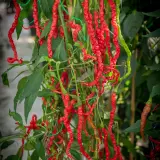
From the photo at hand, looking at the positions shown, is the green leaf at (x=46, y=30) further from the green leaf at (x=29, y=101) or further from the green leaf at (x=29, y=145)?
the green leaf at (x=29, y=145)

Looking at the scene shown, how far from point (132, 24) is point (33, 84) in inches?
15.4

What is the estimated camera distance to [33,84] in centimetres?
63

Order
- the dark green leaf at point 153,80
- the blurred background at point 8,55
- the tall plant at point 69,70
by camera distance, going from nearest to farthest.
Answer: the tall plant at point 69,70, the blurred background at point 8,55, the dark green leaf at point 153,80

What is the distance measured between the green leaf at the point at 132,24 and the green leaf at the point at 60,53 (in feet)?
0.96

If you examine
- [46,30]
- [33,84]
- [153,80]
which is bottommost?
[153,80]

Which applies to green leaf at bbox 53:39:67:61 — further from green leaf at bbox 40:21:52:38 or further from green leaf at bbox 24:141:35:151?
green leaf at bbox 24:141:35:151

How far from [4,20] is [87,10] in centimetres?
27

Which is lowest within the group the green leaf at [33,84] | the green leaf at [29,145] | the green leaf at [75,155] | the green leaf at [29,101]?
the green leaf at [75,155]

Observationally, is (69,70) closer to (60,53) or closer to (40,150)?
(60,53)

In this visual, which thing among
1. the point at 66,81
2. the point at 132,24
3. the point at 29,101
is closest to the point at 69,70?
the point at 66,81

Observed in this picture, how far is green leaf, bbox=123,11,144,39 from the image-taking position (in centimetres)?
86

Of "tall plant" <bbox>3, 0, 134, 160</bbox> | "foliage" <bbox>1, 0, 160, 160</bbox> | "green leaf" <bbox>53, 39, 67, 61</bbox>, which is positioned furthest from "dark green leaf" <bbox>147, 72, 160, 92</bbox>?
"green leaf" <bbox>53, 39, 67, 61</bbox>

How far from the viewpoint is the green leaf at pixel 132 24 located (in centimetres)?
86

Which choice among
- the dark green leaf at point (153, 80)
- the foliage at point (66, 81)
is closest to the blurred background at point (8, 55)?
the foliage at point (66, 81)
